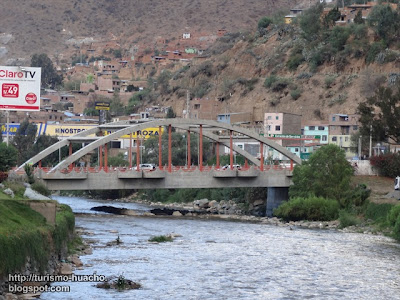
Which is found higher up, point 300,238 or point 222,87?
point 222,87

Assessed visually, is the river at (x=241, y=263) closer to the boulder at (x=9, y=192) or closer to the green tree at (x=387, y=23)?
the boulder at (x=9, y=192)

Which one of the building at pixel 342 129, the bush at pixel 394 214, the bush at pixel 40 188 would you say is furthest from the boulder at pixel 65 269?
the building at pixel 342 129

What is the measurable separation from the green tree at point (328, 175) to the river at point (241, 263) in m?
9.78

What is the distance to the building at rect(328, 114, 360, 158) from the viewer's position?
359ft

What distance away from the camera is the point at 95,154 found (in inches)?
4818

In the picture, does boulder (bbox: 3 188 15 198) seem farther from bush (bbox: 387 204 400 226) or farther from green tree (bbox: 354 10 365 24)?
green tree (bbox: 354 10 365 24)

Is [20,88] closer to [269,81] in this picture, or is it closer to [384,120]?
[384,120]

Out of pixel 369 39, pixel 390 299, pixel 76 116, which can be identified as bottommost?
pixel 390 299

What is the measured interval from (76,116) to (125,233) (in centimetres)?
9474

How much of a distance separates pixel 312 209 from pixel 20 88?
2213 cm

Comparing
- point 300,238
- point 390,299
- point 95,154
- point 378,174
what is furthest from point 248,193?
point 390,299

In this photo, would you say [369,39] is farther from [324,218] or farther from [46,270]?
[46,270]

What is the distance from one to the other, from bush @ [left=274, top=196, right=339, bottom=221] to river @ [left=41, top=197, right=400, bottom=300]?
6681mm

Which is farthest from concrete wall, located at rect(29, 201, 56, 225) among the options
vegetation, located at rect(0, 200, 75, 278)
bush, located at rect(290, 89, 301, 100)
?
bush, located at rect(290, 89, 301, 100)
